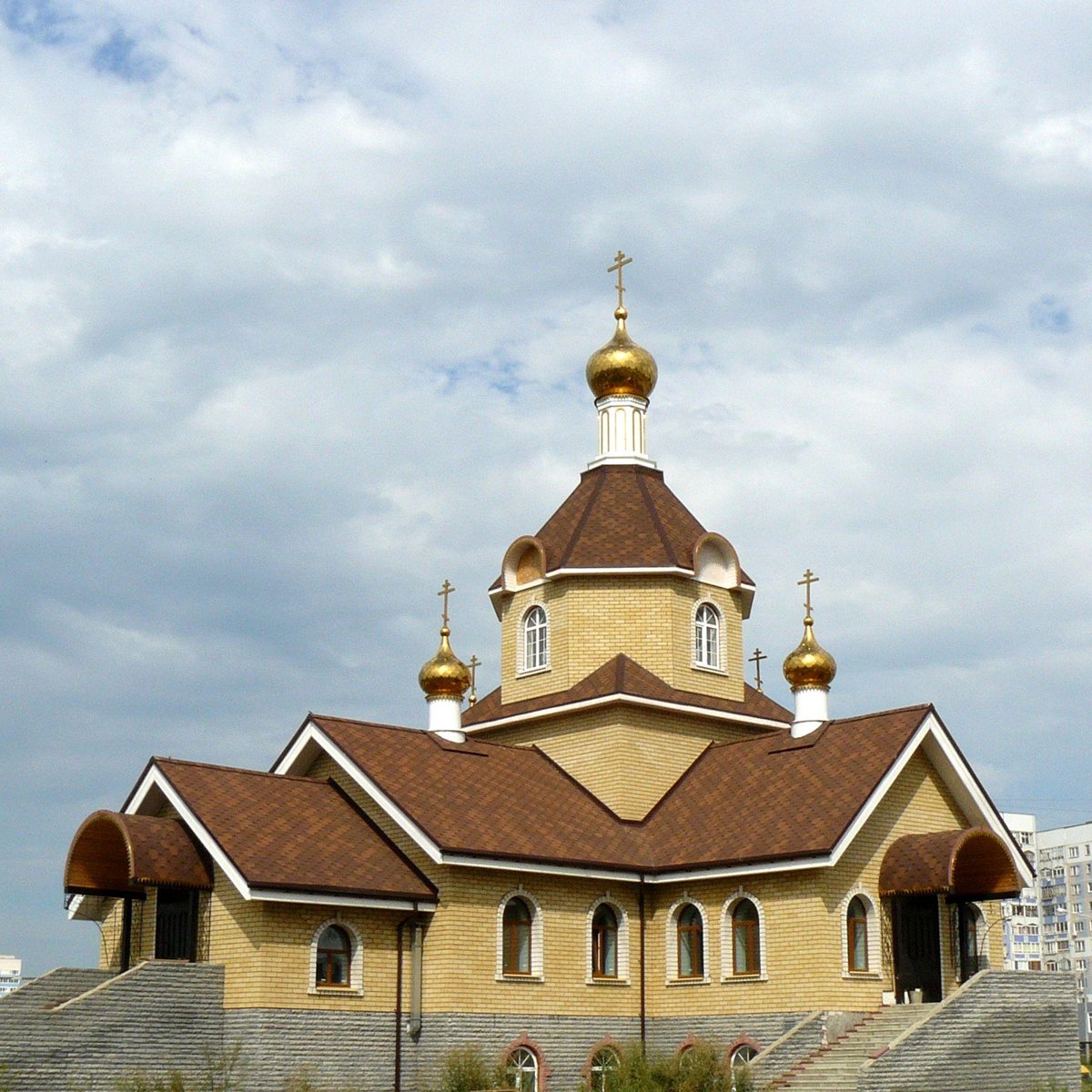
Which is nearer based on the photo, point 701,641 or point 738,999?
point 738,999

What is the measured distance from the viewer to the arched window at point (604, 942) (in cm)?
2539

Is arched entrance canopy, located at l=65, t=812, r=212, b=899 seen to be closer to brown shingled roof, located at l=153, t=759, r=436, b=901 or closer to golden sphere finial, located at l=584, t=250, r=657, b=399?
brown shingled roof, located at l=153, t=759, r=436, b=901

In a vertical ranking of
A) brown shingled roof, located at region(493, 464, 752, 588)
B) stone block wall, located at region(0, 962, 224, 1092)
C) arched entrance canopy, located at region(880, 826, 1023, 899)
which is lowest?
stone block wall, located at region(0, 962, 224, 1092)

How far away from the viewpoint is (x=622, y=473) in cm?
3152

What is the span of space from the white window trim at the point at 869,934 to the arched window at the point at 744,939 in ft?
4.37

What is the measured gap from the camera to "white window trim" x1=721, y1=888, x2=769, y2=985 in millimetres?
24391

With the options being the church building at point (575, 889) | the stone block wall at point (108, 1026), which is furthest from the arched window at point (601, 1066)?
the stone block wall at point (108, 1026)

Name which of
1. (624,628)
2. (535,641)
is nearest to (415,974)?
(624,628)

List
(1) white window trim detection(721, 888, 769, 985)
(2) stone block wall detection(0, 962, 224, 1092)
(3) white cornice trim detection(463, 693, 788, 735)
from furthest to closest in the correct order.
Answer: (3) white cornice trim detection(463, 693, 788, 735) < (1) white window trim detection(721, 888, 769, 985) < (2) stone block wall detection(0, 962, 224, 1092)

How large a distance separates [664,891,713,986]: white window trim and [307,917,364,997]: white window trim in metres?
5.17

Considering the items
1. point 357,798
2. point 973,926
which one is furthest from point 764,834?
point 357,798

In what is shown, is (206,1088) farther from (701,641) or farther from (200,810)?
(701,641)

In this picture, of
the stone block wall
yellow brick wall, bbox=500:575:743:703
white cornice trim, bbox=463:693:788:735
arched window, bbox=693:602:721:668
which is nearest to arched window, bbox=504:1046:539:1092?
the stone block wall

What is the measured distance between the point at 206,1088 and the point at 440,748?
7.29 metres
